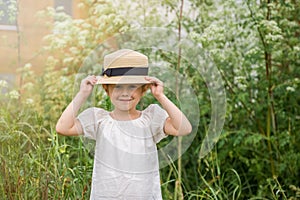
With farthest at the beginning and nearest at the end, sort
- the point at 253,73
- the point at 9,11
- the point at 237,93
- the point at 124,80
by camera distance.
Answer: the point at 9,11 < the point at 253,73 < the point at 237,93 < the point at 124,80

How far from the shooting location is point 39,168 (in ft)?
10.2

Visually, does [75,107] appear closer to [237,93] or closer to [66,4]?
[237,93]

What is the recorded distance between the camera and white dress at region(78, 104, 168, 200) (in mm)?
2221

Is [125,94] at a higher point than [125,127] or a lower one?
higher

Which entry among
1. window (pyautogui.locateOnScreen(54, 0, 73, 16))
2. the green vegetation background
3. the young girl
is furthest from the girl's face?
window (pyautogui.locateOnScreen(54, 0, 73, 16))

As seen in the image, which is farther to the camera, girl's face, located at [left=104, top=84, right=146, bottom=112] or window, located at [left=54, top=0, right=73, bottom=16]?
window, located at [left=54, top=0, right=73, bottom=16]

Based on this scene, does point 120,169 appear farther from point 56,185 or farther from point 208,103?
point 208,103

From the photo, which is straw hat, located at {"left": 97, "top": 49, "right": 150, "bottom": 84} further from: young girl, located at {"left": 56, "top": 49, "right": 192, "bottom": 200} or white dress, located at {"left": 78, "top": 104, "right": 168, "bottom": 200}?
white dress, located at {"left": 78, "top": 104, "right": 168, "bottom": 200}

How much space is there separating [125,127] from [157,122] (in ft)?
0.37

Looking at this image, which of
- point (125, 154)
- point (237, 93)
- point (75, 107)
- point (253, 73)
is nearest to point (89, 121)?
point (75, 107)

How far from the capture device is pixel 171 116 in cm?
226

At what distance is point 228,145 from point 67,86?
4.06 feet

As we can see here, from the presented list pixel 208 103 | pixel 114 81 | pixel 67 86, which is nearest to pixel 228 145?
pixel 208 103

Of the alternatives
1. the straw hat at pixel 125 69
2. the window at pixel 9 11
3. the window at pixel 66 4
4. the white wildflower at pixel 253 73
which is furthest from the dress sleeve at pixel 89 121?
the window at pixel 66 4
